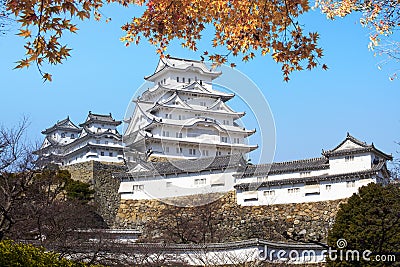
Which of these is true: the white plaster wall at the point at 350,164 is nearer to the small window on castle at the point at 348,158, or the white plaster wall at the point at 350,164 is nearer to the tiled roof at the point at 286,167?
the small window on castle at the point at 348,158

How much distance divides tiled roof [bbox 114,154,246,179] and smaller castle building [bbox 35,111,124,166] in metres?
8.25

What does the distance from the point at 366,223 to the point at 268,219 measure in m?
7.97

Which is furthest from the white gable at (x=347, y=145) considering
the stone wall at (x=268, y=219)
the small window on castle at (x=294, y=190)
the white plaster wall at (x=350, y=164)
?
the small window on castle at (x=294, y=190)

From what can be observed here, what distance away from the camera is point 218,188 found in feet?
82.9

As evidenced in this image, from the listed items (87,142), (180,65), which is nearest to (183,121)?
(180,65)

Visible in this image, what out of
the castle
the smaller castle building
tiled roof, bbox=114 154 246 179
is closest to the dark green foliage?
the castle

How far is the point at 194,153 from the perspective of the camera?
32.5m

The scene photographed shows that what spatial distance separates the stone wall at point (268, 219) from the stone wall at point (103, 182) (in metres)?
2.87

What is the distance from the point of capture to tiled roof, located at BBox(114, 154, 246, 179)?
25.4 m

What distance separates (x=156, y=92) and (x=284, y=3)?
30495 millimetres

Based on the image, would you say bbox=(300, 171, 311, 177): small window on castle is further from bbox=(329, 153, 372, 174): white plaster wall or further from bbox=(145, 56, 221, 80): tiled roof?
bbox=(145, 56, 221, 80): tiled roof

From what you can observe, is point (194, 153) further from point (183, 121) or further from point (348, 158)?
point (348, 158)

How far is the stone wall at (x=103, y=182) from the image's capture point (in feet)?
92.7

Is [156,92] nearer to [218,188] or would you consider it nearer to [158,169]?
[158,169]
